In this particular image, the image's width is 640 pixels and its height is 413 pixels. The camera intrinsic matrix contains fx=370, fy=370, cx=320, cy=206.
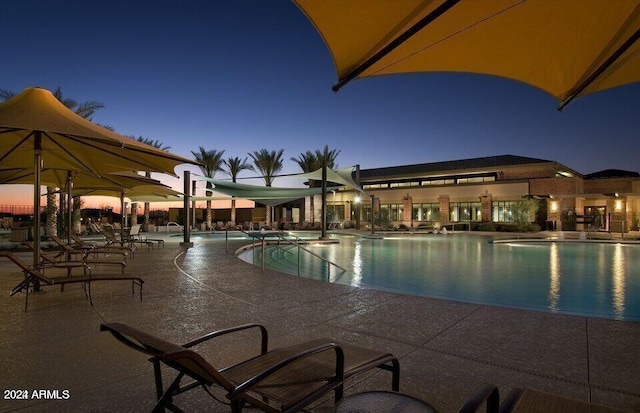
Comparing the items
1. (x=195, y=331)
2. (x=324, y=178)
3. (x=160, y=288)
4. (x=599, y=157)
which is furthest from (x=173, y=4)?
(x=599, y=157)

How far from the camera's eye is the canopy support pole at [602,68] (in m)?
2.69

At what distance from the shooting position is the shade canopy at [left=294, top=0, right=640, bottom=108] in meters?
2.67

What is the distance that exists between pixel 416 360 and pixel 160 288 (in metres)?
4.89

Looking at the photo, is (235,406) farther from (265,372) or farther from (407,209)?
(407,209)

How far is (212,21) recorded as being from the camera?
21.0 meters

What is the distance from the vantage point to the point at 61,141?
670 cm

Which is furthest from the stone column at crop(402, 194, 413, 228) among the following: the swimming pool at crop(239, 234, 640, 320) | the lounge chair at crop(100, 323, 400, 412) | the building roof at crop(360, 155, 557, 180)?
the lounge chair at crop(100, 323, 400, 412)

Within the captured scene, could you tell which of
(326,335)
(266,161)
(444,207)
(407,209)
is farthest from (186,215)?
(407,209)

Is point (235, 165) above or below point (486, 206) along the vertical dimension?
above

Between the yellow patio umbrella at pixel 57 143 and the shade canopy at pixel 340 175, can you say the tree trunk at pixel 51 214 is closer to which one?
the shade canopy at pixel 340 175

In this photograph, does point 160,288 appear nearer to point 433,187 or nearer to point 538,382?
point 538,382

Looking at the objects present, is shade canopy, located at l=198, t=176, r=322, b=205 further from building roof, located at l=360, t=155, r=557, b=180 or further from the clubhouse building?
building roof, located at l=360, t=155, r=557, b=180

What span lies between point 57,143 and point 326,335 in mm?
5878

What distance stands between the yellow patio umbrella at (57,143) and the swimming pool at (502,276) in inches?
215
